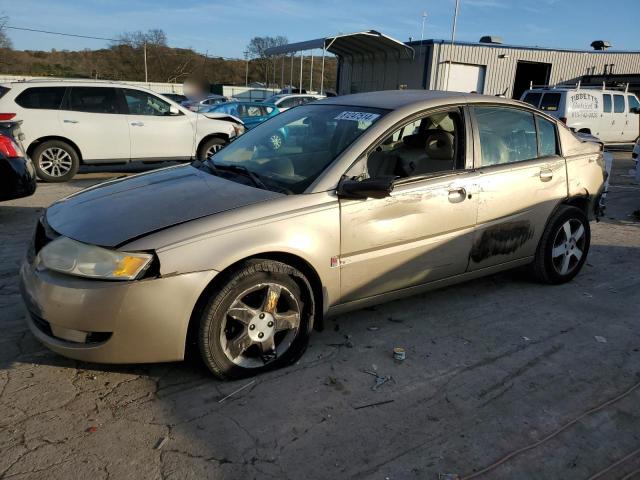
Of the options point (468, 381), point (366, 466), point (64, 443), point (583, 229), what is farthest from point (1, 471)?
point (583, 229)

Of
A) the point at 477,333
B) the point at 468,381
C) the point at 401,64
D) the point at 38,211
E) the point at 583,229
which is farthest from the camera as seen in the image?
the point at 401,64

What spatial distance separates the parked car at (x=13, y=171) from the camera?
5.90 meters

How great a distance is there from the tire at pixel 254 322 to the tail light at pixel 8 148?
14.8ft

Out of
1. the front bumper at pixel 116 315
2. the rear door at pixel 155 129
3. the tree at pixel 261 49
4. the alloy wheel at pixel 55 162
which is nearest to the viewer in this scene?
the front bumper at pixel 116 315

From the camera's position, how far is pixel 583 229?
473 cm

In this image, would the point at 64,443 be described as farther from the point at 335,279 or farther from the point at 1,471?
the point at 335,279

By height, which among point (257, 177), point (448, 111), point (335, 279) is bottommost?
point (335, 279)

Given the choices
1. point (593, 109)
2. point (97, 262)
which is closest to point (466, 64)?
point (593, 109)

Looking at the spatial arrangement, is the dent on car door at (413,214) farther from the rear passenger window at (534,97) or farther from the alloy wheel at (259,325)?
the rear passenger window at (534,97)

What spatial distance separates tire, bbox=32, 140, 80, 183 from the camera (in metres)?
8.82

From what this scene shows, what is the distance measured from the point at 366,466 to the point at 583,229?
341 centimetres

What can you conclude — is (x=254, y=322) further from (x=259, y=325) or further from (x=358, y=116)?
(x=358, y=116)

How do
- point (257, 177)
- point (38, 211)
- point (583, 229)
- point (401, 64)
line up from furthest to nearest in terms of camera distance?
point (401, 64)
point (38, 211)
point (583, 229)
point (257, 177)

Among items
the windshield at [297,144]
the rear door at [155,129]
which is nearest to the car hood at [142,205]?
the windshield at [297,144]
